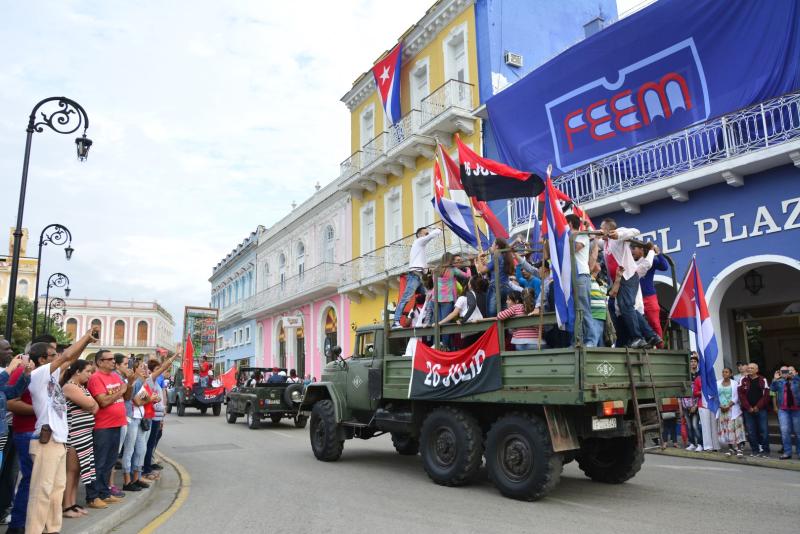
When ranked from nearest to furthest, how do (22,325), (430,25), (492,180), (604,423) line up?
(604,423) → (492,180) → (430,25) → (22,325)

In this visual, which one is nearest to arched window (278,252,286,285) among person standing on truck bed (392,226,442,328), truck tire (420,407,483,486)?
person standing on truck bed (392,226,442,328)

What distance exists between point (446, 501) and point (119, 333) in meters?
92.4

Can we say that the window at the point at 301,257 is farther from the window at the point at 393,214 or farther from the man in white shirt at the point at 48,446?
the man in white shirt at the point at 48,446

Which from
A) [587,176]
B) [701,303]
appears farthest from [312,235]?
[701,303]

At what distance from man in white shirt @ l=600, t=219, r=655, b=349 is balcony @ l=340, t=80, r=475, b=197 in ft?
35.2

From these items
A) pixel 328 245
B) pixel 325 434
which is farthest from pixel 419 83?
pixel 325 434

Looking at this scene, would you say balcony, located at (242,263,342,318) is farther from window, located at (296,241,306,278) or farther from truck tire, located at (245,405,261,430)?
truck tire, located at (245,405,261,430)

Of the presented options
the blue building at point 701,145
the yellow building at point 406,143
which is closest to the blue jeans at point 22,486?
the blue building at point 701,145

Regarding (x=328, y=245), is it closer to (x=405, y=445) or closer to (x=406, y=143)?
(x=406, y=143)

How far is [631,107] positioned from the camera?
49.3 feet

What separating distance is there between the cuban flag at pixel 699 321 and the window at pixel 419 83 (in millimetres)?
15459

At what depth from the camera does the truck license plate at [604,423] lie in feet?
23.7

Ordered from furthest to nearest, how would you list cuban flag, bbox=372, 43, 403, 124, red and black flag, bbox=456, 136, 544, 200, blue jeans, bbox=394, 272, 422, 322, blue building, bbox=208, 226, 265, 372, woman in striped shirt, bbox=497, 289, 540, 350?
blue building, bbox=208, 226, 265, 372, cuban flag, bbox=372, 43, 403, 124, blue jeans, bbox=394, 272, 422, 322, red and black flag, bbox=456, 136, 544, 200, woman in striped shirt, bbox=497, 289, 540, 350

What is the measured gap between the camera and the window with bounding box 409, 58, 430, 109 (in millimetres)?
23156
